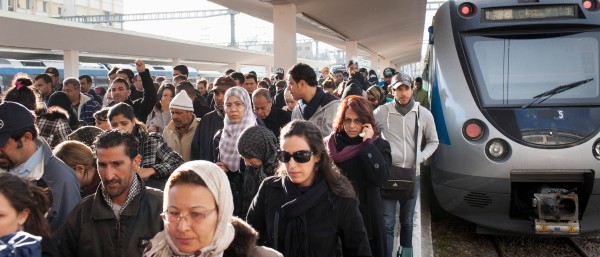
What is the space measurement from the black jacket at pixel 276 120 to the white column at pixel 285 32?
1418cm

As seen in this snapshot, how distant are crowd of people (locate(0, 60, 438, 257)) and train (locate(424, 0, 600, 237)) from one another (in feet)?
2.44

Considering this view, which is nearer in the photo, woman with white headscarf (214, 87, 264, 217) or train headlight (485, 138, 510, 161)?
woman with white headscarf (214, 87, 264, 217)

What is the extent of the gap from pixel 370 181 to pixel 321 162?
0.95 metres

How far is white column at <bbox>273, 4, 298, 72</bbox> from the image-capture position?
20.0 meters

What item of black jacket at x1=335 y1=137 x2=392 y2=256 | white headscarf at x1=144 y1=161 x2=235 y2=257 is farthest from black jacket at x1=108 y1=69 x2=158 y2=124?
white headscarf at x1=144 y1=161 x2=235 y2=257

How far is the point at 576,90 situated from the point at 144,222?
4.86m

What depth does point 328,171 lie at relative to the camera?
314cm

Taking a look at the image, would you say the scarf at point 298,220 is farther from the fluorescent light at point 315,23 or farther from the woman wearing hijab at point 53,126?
the fluorescent light at point 315,23

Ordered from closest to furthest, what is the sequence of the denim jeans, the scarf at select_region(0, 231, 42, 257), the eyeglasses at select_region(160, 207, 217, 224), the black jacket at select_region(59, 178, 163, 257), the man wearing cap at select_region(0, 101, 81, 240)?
the scarf at select_region(0, 231, 42, 257), the eyeglasses at select_region(160, 207, 217, 224), the black jacket at select_region(59, 178, 163, 257), the man wearing cap at select_region(0, 101, 81, 240), the denim jeans

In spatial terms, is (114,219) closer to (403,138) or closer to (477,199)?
(403,138)

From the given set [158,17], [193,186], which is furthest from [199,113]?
[158,17]

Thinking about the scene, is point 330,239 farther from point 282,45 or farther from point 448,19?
point 282,45

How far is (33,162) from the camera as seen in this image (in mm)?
3119

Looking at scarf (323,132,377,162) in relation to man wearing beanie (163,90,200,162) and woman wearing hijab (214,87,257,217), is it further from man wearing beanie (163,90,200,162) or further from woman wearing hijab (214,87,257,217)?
man wearing beanie (163,90,200,162)
